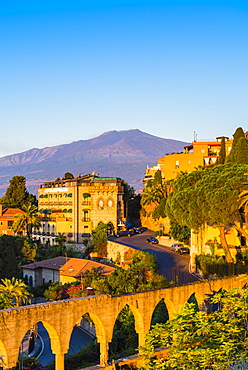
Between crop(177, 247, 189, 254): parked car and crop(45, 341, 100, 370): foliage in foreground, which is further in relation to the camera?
crop(177, 247, 189, 254): parked car

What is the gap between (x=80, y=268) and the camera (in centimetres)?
4388

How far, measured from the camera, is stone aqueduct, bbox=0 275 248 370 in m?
17.1

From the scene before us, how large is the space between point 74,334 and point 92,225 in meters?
31.3

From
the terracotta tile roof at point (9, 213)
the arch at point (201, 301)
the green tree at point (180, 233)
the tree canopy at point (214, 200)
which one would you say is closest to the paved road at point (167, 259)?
the green tree at point (180, 233)

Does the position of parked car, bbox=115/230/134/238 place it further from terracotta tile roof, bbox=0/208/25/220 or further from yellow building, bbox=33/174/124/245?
terracotta tile roof, bbox=0/208/25/220

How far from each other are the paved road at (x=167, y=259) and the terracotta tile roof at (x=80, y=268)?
463 cm

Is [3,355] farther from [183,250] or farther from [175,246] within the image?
[175,246]

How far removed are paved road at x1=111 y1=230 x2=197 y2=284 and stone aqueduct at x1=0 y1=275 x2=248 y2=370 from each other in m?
9.64

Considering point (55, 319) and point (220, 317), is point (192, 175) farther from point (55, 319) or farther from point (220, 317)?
point (55, 319)

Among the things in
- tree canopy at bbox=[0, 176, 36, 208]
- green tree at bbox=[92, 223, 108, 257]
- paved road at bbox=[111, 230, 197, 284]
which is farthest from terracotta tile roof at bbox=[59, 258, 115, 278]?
tree canopy at bbox=[0, 176, 36, 208]

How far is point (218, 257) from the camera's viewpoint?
1401 inches

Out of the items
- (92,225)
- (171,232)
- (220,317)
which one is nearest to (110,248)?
(171,232)

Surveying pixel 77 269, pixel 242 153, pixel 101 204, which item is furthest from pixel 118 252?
pixel 101 204

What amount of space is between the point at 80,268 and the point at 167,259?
26.3 ft
